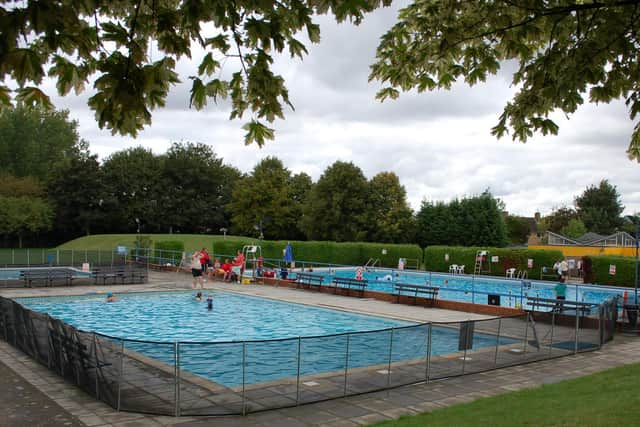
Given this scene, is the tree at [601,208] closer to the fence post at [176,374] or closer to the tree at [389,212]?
the tree at [389,212]

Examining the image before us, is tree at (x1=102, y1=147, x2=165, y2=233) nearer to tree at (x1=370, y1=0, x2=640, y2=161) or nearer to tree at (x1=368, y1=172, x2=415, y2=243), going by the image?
tree at (x1=368, y1=172, x2=415, y2=243)

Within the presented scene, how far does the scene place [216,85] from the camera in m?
5.95

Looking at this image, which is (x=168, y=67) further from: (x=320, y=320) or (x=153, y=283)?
(x=153, y=283)

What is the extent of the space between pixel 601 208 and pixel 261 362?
4358 inches

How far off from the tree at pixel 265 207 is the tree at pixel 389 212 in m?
14.7

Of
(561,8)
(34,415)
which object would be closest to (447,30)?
(561,8)

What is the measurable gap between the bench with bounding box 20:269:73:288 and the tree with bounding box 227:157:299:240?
42.5 meters

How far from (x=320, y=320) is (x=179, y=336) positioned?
5.90m

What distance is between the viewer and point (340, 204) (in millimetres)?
67188

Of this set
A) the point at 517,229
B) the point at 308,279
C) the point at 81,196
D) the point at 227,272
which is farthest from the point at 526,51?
the point at 517,229

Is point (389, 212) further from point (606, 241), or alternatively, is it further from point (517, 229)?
point (517, 229)

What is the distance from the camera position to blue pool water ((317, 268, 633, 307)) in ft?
104

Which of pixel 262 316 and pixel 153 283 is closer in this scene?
pixel 262 316

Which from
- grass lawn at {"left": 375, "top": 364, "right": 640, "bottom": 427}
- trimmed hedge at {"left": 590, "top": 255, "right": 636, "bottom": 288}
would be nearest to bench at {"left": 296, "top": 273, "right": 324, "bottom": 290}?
trimmed hedge at {"left": 590, "top": 255, "right": 636, "bottom": 288}
